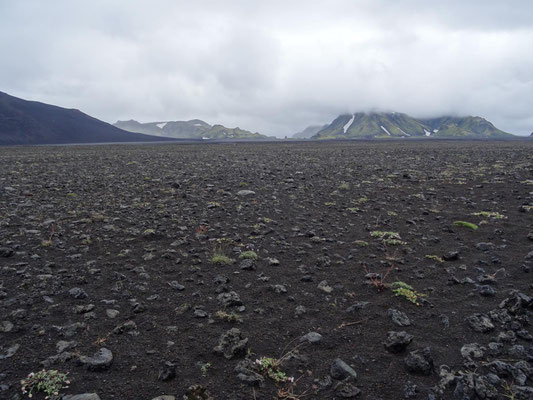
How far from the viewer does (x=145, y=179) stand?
20906 mm

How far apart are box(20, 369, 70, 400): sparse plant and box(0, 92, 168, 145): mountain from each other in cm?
13672

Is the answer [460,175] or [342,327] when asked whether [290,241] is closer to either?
[342,327]

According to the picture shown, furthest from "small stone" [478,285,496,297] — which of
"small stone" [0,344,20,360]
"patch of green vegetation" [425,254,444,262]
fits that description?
"small stone" [0,344,20,360]

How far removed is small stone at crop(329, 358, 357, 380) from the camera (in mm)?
5009

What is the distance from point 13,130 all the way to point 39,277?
163m

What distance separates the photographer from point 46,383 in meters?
4.58

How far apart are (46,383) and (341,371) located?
4.05 metres

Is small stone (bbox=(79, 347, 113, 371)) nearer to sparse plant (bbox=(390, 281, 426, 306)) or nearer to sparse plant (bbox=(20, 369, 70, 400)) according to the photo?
sparse plant (bbox=(20, 369, 70, 400))

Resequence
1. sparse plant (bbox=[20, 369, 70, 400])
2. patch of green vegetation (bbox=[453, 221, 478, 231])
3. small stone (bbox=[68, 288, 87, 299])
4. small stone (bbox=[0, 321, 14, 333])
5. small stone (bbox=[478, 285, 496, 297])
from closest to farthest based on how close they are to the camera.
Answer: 1. sparse plant (bbox=[20, 369, 70, 400])
2. small stone (bbox=[0, 321, 14, 333])
3. small stone (bbox=[68, 288, 87, 299])
4. small stone (bbox=[478, 285, 496, 297])
5. patch of green vegetation (bbox=[453, 221, 478, 231])

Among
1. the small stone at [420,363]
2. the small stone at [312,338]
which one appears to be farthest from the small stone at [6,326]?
the small stone at [420,363]

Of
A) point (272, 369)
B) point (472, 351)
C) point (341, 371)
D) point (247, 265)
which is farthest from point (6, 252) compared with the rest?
point (472, 351)

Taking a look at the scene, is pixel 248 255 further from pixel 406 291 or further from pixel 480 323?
pixel 480 323

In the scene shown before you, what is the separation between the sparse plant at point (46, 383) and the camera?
446cm

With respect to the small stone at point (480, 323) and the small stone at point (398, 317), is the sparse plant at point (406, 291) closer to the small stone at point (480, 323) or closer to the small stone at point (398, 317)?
the small stone at point (398, 317)
